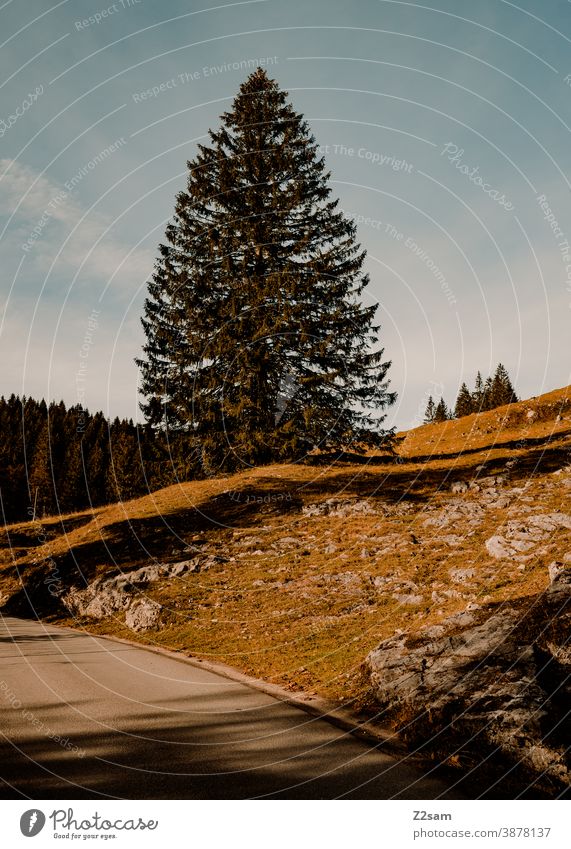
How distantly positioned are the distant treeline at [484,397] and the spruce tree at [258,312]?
74764mm

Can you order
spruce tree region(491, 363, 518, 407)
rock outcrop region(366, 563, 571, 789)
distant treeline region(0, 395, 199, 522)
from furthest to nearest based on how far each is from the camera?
spruce tree region(491, 363, 518, 407)
distant treeline region(0, 395, 199, 522)
rock outcrop region(366, 563, 571, 789)

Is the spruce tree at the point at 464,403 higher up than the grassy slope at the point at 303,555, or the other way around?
the spruce tree at the point at 464,403

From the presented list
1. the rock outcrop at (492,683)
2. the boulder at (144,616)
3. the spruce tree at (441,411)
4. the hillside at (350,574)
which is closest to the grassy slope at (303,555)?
the hillside at (350,574)

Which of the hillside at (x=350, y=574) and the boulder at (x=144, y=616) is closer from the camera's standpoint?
the hillside at (x=350, y=574)

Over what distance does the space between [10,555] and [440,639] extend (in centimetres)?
2152

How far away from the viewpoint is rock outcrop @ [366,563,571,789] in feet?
16.4

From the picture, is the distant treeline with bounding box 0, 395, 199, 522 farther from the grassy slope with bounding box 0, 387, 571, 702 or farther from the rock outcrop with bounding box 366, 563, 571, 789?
the rock outcrop with bounding box 366, 563, 571, 789

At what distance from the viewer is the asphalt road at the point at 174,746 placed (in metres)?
4.57

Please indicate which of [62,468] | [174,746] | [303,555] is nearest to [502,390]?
[62,468]

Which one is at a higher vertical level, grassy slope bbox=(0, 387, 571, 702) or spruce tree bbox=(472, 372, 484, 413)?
spruce tree bbox=(472, 372, 484, 413)

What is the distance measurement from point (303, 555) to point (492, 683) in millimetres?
9018
